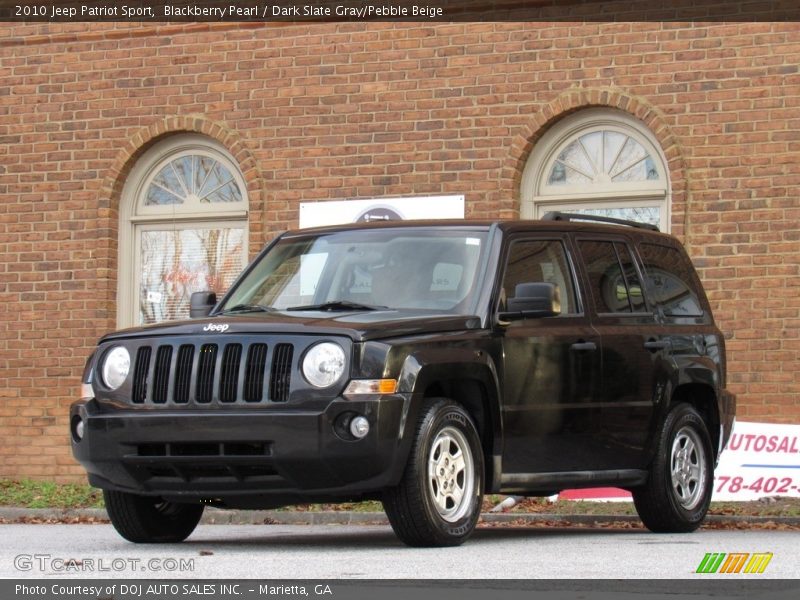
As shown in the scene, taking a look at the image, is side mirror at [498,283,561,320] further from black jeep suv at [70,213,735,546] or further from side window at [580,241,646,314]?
side window at [580,241,646,314]

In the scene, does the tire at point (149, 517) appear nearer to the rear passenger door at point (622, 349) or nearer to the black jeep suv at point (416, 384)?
the black jeep suv at point (416, 384)

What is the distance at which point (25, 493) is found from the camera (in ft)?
53.9

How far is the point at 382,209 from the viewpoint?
17750 millimetres

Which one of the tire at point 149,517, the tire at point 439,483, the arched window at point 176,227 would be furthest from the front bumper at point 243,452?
the arched window at point 176,227

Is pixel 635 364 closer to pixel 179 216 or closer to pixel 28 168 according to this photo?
pixel 179 216

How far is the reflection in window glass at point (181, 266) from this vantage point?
1867cm

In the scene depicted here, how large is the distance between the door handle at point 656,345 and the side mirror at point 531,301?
132 cm

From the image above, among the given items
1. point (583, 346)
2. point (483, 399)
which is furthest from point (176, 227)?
point (483, 399)

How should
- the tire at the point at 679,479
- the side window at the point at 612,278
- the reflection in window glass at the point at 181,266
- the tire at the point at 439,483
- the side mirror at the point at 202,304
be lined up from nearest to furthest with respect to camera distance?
the tire at the point at 439,483, the side mirror at the point at 202,304, the side window at the point at 612,278, the tire at the point at 679,479, the reflection in window glass at the point at 181,266

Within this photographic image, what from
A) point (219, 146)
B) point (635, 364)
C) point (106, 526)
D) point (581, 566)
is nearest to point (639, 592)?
point (581, 566)

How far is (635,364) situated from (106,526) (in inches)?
183

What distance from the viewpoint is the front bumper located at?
8.78 m

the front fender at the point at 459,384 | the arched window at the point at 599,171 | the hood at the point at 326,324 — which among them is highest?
the arched window at the point at 599,171

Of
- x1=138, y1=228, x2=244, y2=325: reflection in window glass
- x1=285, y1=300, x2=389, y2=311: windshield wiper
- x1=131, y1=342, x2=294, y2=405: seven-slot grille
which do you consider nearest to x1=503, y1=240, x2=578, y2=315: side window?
x1=285, y1=300, x2=389, y2=311: windshield wiper
